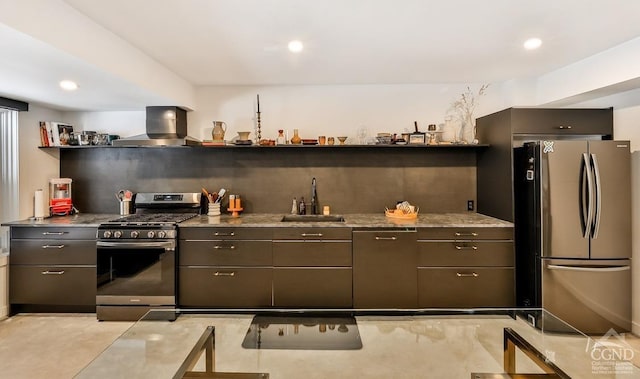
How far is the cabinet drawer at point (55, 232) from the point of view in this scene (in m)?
3.35

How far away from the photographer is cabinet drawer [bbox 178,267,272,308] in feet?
10.8

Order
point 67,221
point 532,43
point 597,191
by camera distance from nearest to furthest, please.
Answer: point 532,43
point 597,191
point 67,221

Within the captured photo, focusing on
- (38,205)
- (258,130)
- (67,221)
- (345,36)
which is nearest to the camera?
(345,36)

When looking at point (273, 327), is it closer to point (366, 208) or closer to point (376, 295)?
point (376, 295)

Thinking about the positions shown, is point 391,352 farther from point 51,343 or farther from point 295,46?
point 51,343

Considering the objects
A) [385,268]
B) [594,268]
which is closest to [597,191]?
[594,268]

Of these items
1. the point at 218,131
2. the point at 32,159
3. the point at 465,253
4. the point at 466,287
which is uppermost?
the point at 218,131

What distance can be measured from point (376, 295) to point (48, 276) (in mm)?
3168

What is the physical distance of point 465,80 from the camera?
3820 millimetres

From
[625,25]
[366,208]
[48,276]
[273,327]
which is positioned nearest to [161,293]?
[48,276]

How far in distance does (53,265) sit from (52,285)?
20 centimetres

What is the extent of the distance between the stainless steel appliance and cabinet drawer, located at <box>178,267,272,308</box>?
14 centimetres

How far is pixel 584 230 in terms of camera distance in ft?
9.64

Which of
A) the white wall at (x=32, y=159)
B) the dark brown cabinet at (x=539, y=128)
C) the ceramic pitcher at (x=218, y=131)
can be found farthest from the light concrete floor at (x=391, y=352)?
the white wall at (x=32, y=159)
